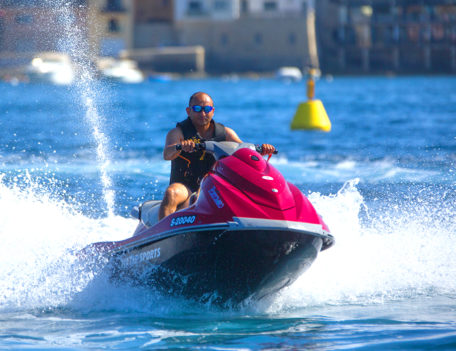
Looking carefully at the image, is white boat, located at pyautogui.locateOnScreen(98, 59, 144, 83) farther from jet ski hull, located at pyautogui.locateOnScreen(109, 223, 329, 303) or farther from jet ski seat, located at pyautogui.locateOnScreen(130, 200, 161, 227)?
jet ski hull, located at pyautogui.locateOnScreen(109, 223, 329, 303)

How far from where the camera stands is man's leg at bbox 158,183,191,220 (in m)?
5.34

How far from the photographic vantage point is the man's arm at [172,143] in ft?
17.8

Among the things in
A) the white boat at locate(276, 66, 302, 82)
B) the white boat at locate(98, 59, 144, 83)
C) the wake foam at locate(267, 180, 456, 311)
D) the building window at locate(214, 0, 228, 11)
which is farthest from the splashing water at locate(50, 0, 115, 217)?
the building window at locate(214, 0, 228, 11)

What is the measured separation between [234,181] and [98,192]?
4.65 metres

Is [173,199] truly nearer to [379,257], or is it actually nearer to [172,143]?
[172,143]

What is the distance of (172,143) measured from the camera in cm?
554

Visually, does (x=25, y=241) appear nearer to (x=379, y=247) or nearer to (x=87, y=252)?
(x=87, y=252)

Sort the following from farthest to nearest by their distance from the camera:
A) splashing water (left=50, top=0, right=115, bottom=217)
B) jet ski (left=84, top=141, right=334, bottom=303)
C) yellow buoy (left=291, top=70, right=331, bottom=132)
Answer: yellow buoy (left=291, top=70, right=331, bottom=132) → splashing water (left=50, top=0, right=115, bottom=217) → jet ski (left=84, top=141, right=334, bottom=303)

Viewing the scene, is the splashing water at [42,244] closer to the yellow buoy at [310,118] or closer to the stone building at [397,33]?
the yellow buoy at [310,118]

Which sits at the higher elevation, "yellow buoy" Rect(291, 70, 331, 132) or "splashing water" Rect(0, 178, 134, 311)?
"yellow buoy" Rect(291, 70, 331, 132)

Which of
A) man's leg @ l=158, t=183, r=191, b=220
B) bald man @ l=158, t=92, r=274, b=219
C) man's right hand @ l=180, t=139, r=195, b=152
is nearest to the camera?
man's right hand @ l=180, t=139, r=195, b=152

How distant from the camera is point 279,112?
86.7ft

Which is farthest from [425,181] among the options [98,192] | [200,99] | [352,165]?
[200,99]

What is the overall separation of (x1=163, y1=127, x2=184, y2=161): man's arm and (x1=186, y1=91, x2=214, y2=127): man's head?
0.50ft
